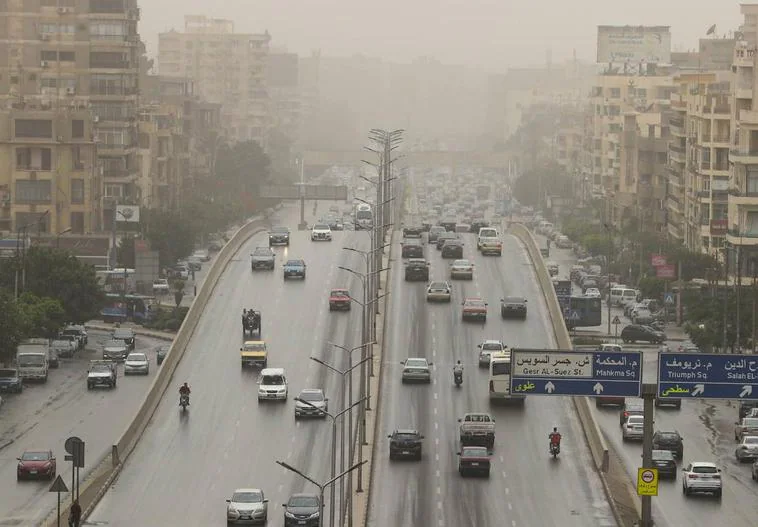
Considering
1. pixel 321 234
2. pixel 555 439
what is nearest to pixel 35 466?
pixel 555 439

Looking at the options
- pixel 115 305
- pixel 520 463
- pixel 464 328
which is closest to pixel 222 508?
pixel 520 463

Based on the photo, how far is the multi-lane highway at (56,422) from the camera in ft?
219

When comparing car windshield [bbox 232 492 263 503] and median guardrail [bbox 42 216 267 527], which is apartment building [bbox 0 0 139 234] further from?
car windshield [bbox 232 492 263 503]

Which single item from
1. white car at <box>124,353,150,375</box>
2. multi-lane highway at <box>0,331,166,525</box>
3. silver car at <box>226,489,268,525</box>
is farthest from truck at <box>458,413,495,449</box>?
white car at <box>124,353,150,375</box>

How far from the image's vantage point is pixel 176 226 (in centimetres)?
14988

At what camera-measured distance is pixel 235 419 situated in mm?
80312

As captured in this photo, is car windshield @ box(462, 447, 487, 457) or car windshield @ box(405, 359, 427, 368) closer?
car windshield @ box(462, 447, 487, 457)

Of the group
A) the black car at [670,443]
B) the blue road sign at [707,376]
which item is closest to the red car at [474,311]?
the black car at [670,443]

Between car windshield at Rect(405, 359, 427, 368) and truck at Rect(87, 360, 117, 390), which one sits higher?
car windshield at Rect(405, 359, 427, 368)

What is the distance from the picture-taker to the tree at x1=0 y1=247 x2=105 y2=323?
368ft

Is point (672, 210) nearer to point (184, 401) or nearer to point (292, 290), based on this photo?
point (292, 290)

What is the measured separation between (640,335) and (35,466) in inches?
1928

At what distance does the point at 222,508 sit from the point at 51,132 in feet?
276

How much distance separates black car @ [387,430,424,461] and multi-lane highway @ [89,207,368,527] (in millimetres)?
2417
